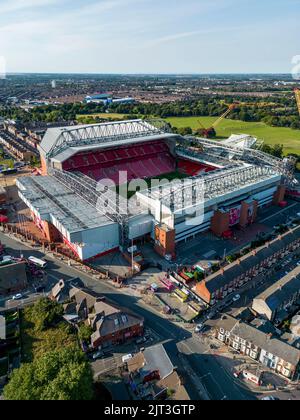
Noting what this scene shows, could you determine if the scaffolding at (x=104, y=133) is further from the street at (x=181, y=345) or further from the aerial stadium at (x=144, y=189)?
the street at (x=181, y=345)

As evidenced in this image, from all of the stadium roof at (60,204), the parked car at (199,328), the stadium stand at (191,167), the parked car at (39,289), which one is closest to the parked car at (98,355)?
the parked car at (199,328)

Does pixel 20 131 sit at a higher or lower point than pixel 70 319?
higher

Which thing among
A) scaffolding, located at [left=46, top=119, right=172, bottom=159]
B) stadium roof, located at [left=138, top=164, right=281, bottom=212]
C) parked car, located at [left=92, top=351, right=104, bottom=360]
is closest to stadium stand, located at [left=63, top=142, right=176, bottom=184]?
scaffolding, located at [left=46, top=119, right=172, bottom=159]

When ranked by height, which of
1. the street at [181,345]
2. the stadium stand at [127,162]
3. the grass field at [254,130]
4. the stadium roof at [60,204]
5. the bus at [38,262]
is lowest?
the street at [181,345]

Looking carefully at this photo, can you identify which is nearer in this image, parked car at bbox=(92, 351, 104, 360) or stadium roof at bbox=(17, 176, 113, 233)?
parked car at bbox=(92, 351, 104, 360)

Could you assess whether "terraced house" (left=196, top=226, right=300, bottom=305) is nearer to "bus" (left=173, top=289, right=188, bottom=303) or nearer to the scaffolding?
"bus" (left=173, top=289, right=188, bottom=303)
